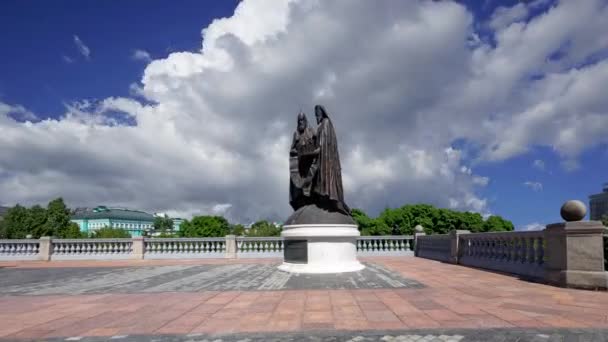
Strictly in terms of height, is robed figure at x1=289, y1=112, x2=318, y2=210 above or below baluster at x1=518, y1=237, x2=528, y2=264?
above

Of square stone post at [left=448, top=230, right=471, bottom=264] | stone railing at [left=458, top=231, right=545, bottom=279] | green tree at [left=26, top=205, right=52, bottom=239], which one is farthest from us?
green tree at [left=26, top=205, right=52, bottom=239]

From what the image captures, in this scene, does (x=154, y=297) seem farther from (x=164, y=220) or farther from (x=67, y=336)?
(x=164, y=220)

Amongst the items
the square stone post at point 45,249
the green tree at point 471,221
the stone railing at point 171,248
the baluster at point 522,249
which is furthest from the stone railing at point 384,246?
the green tree at point 471,221

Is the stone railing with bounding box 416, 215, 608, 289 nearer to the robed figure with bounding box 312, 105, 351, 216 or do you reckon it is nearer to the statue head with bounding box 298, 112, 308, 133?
the robed figure with bounding box 312, 105, 351, 216

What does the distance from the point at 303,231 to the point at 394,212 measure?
1677 inches

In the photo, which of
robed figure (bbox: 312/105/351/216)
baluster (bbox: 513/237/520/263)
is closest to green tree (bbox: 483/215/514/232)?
baluster (bbox: 513/237/520/263)

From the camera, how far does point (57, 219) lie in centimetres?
6625

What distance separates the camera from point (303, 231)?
10.7m

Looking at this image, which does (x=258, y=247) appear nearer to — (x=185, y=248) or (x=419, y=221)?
(x=185, y=248)

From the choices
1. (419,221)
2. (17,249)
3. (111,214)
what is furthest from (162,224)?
(17,249)

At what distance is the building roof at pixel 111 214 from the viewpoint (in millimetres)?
121188

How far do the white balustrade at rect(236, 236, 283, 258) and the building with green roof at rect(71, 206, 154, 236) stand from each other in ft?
347

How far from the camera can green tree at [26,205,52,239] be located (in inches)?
2522

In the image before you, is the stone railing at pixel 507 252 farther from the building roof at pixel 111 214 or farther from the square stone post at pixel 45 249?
the building roof at pixel 111 214
